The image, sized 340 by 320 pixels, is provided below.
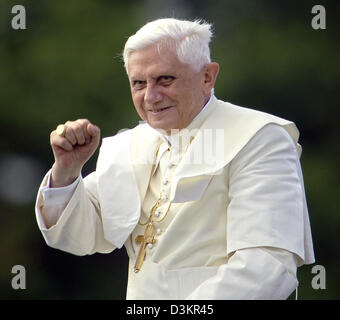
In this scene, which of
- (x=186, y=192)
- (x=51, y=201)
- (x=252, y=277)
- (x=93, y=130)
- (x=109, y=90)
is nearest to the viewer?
(x=252, y=277)

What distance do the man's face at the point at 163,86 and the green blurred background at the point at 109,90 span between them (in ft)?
17.0

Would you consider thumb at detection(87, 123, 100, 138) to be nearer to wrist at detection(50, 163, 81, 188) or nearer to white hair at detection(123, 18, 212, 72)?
wrist at detection(50, 163, 81, 188)

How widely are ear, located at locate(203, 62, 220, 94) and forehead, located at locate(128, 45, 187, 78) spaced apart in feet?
0.58

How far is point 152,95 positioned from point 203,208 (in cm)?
49

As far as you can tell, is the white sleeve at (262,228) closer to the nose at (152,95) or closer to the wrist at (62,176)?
the nose at (152,95)

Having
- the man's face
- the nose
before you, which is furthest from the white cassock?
the nose

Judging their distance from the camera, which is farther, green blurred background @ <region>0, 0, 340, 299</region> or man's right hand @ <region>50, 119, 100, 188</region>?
green blurred background @ <region>0, 0, 340, 299</region>

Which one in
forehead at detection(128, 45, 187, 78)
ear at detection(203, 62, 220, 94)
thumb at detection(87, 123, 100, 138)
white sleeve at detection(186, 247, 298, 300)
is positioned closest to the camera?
white sleeve at detection(186, 247, 298, 300)

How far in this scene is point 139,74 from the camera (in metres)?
4.18

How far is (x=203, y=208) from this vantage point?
4156 millimetres

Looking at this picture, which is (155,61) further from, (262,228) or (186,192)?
(262,228)

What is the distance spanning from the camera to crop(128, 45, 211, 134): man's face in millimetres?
4164

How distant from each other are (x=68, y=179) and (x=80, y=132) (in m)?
0.26

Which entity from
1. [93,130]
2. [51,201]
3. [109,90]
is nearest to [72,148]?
[93,130]
